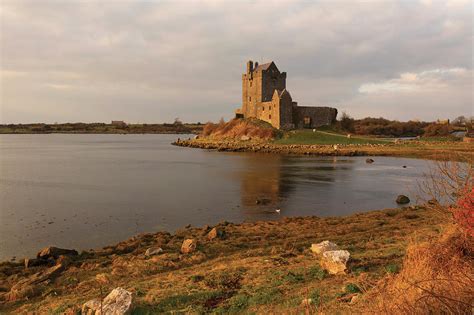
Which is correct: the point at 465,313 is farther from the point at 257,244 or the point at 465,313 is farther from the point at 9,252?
the point at 9,252

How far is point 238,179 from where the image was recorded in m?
34.8

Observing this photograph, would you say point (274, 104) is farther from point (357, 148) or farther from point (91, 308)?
point (91, 308)

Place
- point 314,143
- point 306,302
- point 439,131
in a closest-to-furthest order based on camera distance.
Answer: point 306,302 → point 314,143 → point 439,131

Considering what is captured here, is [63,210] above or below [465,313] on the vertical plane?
below

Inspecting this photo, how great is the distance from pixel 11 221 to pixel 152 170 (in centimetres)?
2478

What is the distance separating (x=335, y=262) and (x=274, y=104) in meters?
68.0

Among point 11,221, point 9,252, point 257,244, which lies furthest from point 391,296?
point 11,221

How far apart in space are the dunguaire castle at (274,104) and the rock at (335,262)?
215ft

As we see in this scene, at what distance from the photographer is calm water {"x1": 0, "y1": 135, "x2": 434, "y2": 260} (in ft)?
59.6

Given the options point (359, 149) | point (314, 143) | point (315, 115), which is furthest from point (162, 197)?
point (315, 115)

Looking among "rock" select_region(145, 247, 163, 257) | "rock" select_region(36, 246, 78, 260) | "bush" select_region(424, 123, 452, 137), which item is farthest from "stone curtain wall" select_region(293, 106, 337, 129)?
"rock" select_region(36, 246, 78, 260)

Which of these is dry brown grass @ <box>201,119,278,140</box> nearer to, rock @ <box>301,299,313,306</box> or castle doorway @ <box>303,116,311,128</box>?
castle doorway @ <box>303,116,311,128</box>

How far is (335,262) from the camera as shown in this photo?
9.29m

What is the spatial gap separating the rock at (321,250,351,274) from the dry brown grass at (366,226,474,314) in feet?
5.16
